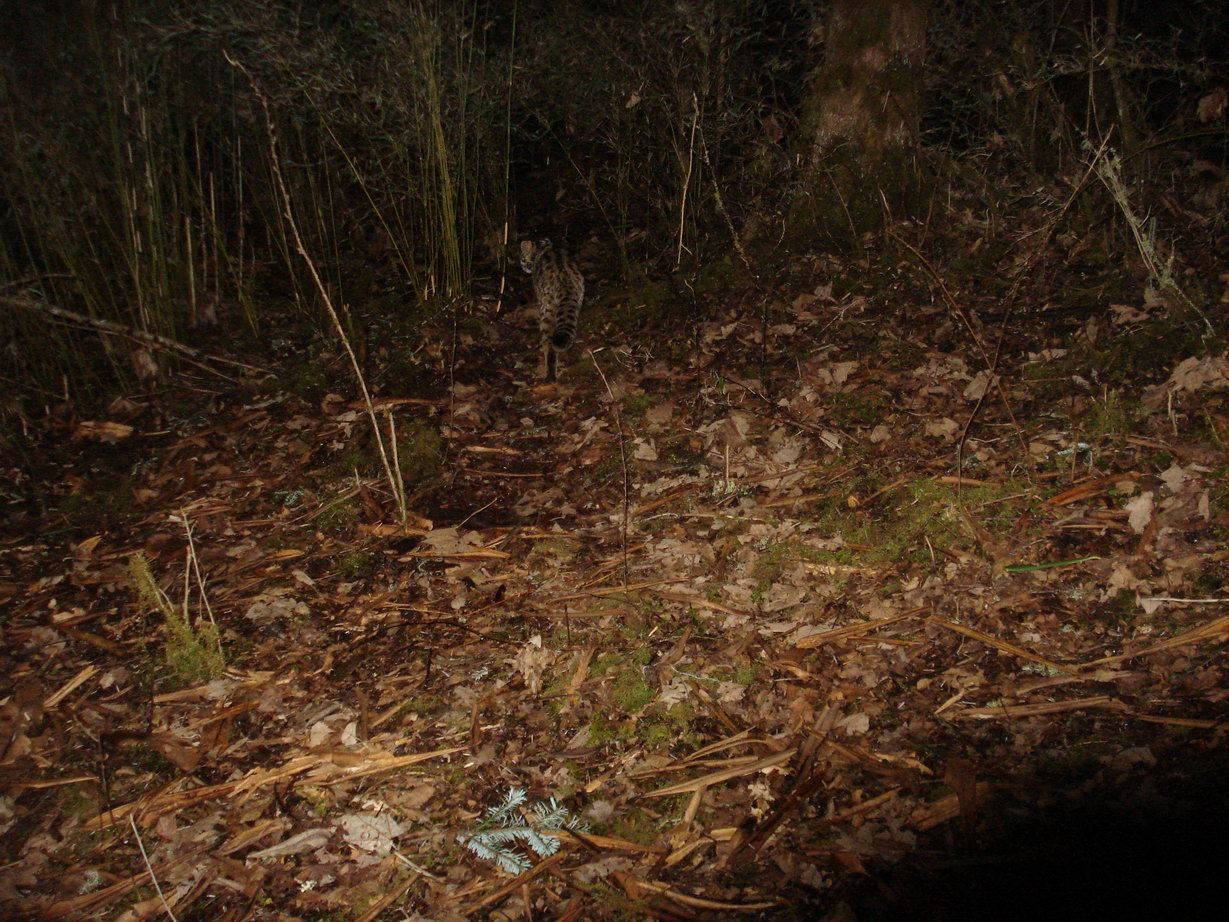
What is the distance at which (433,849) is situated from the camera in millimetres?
2637

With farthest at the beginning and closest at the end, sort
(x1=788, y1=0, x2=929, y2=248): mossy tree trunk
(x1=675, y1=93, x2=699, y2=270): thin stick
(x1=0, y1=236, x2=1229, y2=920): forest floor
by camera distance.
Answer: (x1=788, y1=0, x2=929, y2=248): mossy tree trunk → (x1=675, y1=93, x2=699, y2=270): thin stick → (x1=0, y1=236, x2=1229, y2=920): forest floor

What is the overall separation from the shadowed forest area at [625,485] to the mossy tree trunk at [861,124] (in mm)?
29

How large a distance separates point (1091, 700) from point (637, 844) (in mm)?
1564

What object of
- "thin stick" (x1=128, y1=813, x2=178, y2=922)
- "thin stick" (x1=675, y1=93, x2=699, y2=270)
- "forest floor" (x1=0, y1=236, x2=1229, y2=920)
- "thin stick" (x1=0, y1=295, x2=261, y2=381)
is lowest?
"thin stick" (x1=128, y1=813, x2=178, y2=922)

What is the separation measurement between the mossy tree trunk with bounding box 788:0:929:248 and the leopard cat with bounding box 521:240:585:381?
1551 millimetres

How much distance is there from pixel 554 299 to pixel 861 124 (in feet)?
7.75

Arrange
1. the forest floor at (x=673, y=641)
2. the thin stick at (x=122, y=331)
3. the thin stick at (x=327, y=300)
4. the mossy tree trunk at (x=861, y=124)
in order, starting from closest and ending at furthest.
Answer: the forest floor at (x=673, y=641) < the thin stick at (x=327, y=300) < the thin stick at (x=122, y=331) < the mossy tree trunk at (x=861, y=124)

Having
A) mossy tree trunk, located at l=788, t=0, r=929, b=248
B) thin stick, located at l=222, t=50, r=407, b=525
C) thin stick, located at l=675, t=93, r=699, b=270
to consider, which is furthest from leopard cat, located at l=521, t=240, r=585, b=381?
mossy tree trunk, located at l=788, t=0, r=929, b=248

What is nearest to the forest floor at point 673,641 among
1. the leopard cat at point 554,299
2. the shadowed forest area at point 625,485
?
the shadowed forest area at point 625,485

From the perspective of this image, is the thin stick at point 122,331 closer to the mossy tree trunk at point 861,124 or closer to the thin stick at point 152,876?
the thin stick at point 152,876

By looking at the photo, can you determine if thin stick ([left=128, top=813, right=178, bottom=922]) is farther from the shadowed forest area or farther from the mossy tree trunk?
the mossy tree trunk

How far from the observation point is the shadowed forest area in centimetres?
258

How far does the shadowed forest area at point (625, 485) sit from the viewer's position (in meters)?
2.58

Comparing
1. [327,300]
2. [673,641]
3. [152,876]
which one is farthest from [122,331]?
[673,641]
